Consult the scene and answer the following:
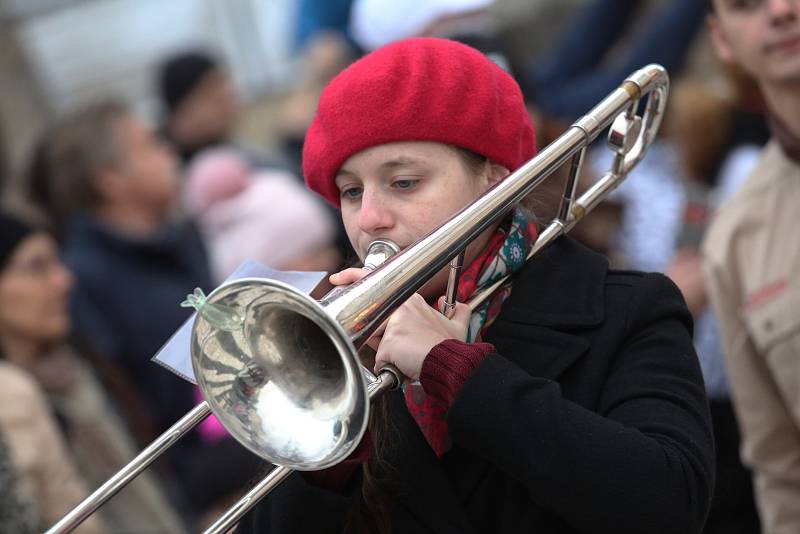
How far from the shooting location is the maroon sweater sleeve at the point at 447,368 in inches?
74.2

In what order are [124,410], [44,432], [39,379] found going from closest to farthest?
[44,432]
[39,379]
[124,410]

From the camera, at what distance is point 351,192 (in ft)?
7.12

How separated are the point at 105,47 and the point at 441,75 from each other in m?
6.16

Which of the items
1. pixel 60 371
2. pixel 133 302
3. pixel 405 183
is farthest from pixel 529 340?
pixel 133 302

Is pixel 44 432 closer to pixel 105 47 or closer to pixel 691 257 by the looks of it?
pixel 691 257

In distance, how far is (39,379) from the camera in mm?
3951

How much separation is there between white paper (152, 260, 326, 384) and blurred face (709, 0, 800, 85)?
1516mm

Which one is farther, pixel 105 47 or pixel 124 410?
pixel 105 47

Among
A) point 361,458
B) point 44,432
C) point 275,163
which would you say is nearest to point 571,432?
point 361,458

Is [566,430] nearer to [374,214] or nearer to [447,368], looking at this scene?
[447,368]

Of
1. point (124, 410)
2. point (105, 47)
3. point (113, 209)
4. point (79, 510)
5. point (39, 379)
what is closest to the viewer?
point (79, 510)

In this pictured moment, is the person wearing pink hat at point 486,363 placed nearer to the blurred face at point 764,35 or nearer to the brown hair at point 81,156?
the blurred face at point 764,35

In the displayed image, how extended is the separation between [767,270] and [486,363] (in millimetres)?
1476

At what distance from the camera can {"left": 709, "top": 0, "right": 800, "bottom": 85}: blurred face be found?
2.82 meters
